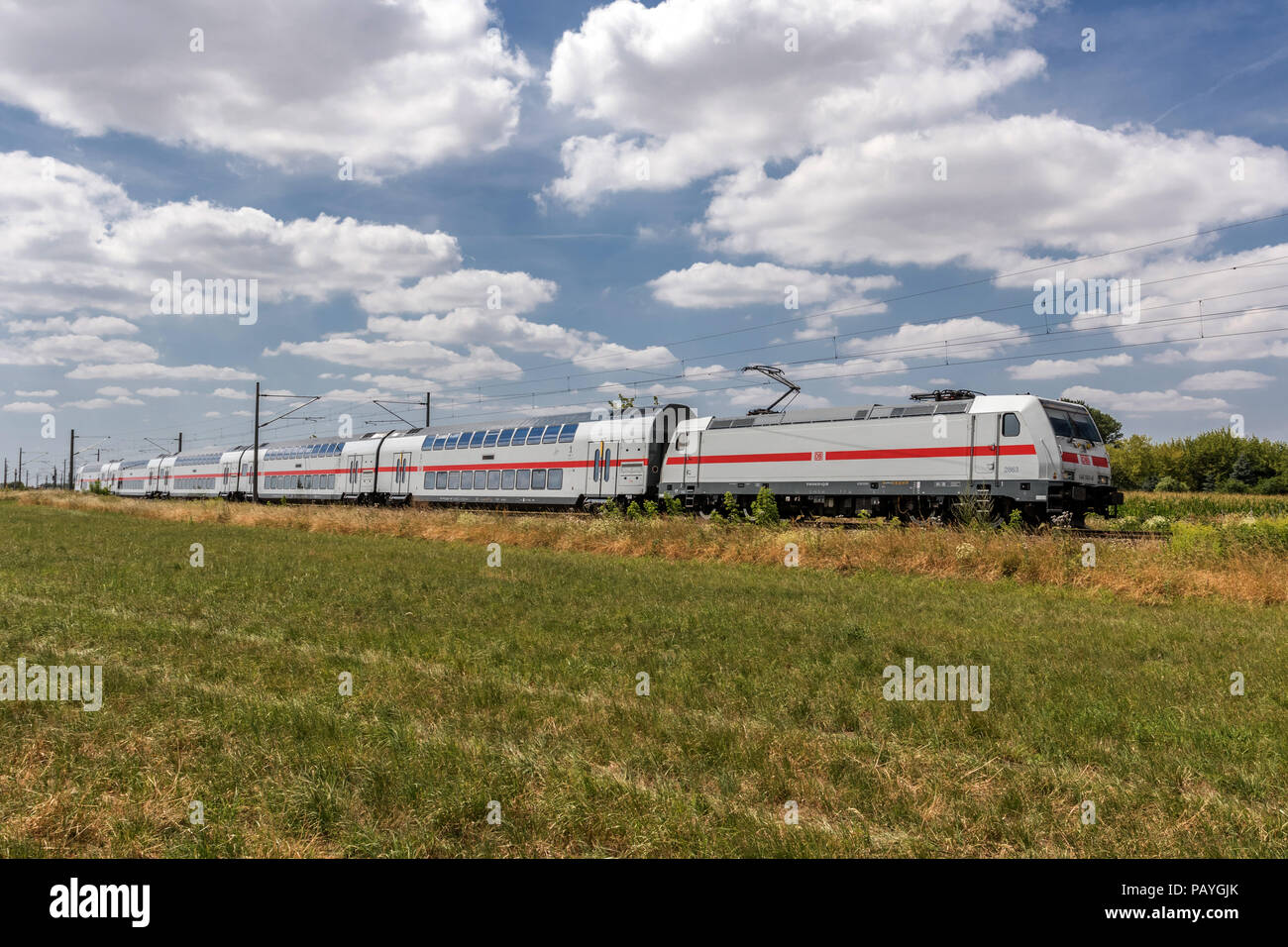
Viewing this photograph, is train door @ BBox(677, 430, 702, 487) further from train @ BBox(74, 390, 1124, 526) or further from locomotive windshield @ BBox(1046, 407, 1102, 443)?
locomotive windshield @ BBox(1046, 407, 1102, 443)

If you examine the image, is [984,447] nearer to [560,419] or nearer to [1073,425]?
[1073,425]

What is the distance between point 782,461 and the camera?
2666cm

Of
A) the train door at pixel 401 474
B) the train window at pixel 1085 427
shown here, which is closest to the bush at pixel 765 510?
the train window at pixel 1085 427

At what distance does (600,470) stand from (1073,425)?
16.9 meters

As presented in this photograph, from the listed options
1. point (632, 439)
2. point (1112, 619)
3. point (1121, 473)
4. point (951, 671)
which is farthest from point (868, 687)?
point (1121, 473)

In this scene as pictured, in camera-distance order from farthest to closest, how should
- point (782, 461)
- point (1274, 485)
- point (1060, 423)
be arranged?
point (1274, 485)
point (782, 461)
point (1060, 423)

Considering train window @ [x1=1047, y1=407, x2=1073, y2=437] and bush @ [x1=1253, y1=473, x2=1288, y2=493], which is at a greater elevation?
train window @ [x1=1047, y1=407, x2=1073, y2=437]

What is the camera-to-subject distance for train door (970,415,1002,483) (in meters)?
21.7

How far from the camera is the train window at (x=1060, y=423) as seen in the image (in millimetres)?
21734

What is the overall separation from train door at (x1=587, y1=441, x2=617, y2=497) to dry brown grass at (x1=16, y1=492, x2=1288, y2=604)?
6544 mm

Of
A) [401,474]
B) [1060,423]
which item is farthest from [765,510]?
[401,474]

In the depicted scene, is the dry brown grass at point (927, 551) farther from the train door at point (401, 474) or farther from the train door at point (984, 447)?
the train door at point (401, 474)

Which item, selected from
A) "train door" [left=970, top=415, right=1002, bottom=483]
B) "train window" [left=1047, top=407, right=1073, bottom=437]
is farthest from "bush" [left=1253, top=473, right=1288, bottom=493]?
"train door" [left=970, top=415, right=1002, bottom=483]

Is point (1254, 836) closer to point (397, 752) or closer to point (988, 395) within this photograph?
point (397, 752)
